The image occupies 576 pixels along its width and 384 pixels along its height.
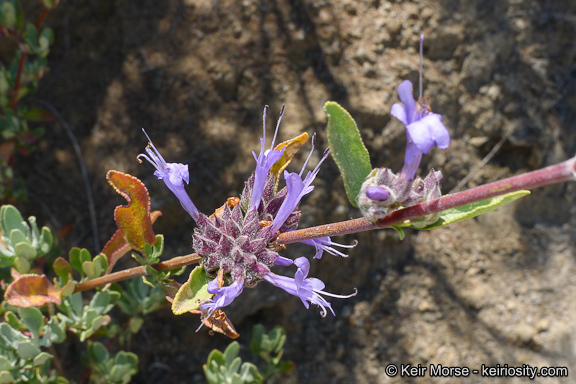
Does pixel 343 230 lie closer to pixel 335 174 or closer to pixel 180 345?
pixel 335 174

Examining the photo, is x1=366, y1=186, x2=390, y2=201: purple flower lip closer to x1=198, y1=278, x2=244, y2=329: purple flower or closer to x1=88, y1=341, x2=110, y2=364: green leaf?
x1=198, y1=278, x2=244, y2=329: purple flower

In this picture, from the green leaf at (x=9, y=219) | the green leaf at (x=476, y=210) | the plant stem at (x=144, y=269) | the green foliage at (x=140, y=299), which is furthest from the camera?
the green foliage at (x=140, y=299)

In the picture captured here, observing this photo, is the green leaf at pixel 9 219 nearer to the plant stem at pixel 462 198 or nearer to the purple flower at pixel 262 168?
the purple flower at pixel 262 168

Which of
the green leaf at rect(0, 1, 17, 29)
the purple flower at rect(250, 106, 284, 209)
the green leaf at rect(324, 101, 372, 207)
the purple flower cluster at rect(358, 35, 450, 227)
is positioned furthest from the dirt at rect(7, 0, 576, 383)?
the purple flower cluster at rect(358, 35, 450, 227)

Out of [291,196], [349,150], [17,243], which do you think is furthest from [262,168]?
[17,243]

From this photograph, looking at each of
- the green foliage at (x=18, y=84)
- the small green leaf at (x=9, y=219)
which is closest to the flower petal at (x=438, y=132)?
the small green leaf at (x=9, y=219)

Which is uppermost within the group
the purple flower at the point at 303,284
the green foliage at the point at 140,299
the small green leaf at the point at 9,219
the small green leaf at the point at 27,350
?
the small green leaf at the point at 9,219

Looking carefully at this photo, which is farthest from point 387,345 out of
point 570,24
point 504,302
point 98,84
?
point 570,24
